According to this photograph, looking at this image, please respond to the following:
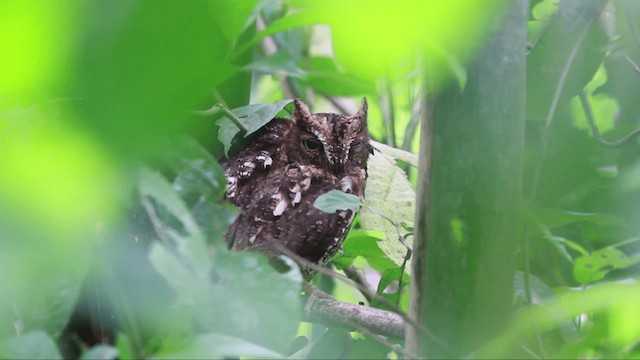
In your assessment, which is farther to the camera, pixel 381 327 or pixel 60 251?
pixel 381 327

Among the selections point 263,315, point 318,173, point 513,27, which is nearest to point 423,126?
point 513,27

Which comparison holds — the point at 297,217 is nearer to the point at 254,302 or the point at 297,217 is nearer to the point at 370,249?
the point at 370,249

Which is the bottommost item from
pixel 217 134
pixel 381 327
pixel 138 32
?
pixel 381 327

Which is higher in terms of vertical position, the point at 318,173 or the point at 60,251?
the point at 60,251

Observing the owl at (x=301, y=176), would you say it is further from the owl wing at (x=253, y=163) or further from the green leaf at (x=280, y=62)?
the green leaf at (x=280, y=62)

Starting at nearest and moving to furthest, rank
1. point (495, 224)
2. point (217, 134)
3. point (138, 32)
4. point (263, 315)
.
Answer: point (138, 32)
point (263, 315)
point (495, 224)
point (217, 134)

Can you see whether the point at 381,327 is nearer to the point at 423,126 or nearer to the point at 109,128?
the point at 423,126

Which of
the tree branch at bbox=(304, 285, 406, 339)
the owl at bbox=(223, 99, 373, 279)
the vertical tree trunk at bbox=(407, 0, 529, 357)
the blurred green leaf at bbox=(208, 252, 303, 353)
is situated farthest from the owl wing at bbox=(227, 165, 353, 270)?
the blurred green leaf at bbox=(208, 252, 303, 353)
